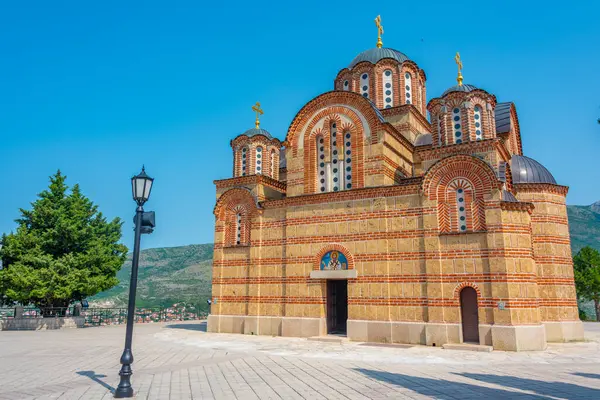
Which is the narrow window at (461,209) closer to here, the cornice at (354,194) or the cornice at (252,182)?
the cornice at (354,194)

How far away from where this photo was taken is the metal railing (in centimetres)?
2162

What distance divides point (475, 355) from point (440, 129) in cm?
844

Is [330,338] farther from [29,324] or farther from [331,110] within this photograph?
[29,324]

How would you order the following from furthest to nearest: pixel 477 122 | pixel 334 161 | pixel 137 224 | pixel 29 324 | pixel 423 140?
pixel 423 140 < pixel 29 324 < pixel 334 161 < pixel 477 122 < pixel 137 224

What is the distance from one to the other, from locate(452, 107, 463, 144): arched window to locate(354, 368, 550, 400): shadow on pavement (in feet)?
33.1

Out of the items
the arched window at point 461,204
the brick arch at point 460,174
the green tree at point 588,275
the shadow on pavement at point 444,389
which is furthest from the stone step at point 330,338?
the green tree at point 588,275

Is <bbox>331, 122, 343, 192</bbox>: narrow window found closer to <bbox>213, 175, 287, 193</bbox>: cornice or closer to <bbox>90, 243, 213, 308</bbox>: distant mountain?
<bbox>213, 175, 287, 193</bbox>: cornice

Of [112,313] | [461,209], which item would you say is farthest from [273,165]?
[112,313]

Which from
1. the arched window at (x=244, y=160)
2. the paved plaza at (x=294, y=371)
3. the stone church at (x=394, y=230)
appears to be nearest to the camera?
the paved plaza at (x=294, y=371)

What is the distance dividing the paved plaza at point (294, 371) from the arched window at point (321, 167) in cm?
614

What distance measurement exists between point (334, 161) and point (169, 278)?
43.5 m

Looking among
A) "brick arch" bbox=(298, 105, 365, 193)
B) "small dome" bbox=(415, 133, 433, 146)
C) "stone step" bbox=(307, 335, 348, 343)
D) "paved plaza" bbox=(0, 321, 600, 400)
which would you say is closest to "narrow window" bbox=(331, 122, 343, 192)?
"brick arch" bbox=(298, 105, 365, 193)

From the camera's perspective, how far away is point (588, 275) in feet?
88.5

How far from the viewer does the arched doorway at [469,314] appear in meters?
14.9
